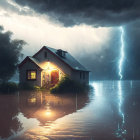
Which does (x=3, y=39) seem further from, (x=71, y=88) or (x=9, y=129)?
(x=9, y=129)

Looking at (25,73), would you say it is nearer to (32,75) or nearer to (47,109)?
(32,75)

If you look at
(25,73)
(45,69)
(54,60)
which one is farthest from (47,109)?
(25,73)

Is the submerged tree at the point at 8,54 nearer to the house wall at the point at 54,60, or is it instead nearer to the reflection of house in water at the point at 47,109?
the house wall at the point at 54,60

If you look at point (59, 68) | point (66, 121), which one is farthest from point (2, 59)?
point (66, 121)

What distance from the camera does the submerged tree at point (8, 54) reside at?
28.8 meters

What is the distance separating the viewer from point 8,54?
2912 cm

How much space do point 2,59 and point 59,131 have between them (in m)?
25.3

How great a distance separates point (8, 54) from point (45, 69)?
23.4 feet

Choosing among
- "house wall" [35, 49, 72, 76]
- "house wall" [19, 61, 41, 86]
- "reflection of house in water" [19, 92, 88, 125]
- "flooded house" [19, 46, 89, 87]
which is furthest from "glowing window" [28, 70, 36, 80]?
"reflection of house in water" [19, 92, 88, 125]

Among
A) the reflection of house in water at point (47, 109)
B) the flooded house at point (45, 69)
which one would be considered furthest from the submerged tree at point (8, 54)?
the reflection of house in water at point (47, 109)

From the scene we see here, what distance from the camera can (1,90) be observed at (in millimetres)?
23031

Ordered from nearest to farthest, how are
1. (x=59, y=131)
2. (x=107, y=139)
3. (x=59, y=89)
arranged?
(x=107, y=139), (x=59, y=131), (x=59, y=89)

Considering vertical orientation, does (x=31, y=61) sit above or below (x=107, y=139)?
above

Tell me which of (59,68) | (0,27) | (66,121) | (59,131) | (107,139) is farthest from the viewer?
(0,27)
